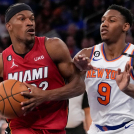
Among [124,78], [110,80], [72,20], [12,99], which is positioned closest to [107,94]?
[110,80]

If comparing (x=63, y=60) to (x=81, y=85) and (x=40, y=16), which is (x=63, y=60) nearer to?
(x=81, y=85)

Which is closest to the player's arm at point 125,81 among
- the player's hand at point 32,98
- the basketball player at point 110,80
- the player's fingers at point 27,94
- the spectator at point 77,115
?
the basketball player at point 110,80

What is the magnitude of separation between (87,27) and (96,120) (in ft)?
18.6

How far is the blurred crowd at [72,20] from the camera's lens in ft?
28.4

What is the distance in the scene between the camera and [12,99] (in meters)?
2.96

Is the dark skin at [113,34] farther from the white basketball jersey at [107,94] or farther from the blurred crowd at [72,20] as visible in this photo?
the blurred crowd at [72,20]

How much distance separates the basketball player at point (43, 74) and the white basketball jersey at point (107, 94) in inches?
15.1

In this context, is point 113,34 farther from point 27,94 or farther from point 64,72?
point 27,94

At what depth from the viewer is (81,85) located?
335 cm

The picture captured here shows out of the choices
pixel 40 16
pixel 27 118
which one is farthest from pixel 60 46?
pixel 40 16

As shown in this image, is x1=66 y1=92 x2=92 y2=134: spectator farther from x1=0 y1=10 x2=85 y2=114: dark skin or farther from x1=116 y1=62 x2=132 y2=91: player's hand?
x1=116 y1=62 x2=132 y2=91: player's hand

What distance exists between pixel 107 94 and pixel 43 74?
0.82 meters

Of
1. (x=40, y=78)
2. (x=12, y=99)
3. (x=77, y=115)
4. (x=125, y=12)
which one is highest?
(x=125, y=12)

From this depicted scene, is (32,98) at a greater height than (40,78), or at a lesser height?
lesser
